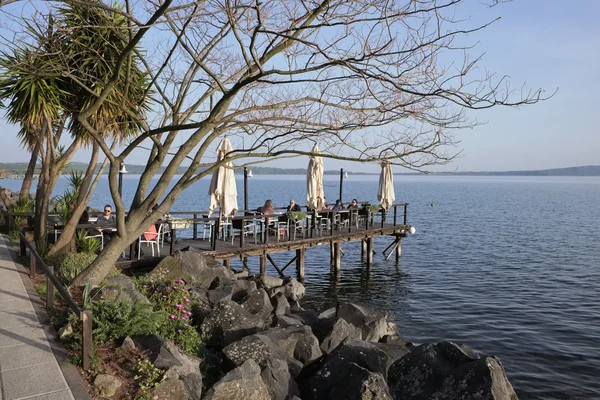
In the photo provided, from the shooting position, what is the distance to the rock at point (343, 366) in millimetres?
7473

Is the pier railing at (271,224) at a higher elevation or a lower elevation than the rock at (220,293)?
higher

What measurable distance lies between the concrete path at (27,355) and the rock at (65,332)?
0.12m

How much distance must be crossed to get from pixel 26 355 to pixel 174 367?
194cm

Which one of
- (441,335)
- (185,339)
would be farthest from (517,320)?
(185,339)

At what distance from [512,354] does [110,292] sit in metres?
9.45

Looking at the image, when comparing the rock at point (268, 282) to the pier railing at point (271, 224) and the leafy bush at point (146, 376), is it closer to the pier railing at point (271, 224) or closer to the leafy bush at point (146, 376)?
the pier railing at point (271, 224)

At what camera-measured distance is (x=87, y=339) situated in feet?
20.1

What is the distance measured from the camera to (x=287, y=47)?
8.18 meters

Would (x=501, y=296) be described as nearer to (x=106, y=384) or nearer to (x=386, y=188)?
(x=386, y=188)

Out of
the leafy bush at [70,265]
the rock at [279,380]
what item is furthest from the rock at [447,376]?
the leafy bush at [70,265]

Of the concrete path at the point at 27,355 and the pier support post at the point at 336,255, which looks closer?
the concrete path at the point at 27,355

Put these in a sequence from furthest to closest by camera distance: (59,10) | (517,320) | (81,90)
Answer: (517,320) < (81,90) < (59,10)

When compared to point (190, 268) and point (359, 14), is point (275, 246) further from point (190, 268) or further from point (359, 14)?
point (359, 14)

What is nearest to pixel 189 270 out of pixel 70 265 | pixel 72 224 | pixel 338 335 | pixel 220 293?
pixel 220 293
